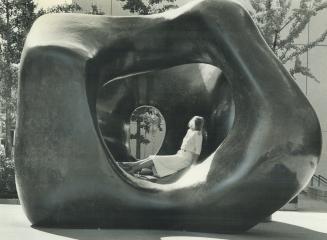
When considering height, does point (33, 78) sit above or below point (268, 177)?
above

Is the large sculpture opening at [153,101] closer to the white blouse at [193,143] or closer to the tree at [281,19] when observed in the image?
the white blouse at [193,143]

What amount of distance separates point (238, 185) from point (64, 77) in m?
2.88

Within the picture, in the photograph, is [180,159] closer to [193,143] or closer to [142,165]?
[193,143]

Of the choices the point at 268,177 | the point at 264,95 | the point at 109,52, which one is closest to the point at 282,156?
the point at 268,177

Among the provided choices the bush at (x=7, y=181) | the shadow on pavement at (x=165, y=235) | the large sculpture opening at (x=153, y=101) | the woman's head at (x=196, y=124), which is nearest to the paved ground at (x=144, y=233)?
the shadow on pavement at (x=165, y=235)

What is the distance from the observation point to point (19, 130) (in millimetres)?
8867

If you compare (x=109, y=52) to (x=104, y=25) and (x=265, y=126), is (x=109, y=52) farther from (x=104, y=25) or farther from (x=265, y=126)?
(x=265, y=126)

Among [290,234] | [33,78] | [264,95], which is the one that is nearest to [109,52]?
[33,78]

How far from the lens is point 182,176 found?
956 cm

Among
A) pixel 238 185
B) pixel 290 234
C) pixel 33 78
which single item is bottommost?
pixel 290 234

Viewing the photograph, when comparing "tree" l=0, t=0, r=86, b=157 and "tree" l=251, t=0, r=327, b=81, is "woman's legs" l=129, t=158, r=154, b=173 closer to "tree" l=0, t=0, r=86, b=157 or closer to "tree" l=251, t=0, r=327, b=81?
"tree" l=251, t=0, r=327, b=81

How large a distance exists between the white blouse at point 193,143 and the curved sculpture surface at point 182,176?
447mm

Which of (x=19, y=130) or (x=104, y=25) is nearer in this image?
(x=19, y=130)

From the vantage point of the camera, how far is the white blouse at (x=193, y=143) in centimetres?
988
